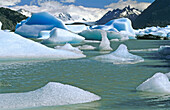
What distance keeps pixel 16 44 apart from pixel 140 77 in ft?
24.7

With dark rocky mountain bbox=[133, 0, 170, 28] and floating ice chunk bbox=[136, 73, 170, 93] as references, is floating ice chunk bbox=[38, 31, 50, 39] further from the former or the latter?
dark rocky mountain bbox=[133, 0, 170, 28]

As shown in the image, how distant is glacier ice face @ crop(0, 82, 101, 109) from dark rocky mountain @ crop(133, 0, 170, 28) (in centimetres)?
12895

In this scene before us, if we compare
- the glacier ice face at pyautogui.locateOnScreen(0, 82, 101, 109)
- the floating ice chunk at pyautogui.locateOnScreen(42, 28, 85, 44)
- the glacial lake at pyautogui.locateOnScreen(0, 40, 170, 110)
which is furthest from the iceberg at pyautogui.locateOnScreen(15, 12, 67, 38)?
the glacier ice face at pyautogui.locateOnScreen(0, 82, 101, 109)

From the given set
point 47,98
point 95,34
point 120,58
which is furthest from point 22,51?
point 95,34

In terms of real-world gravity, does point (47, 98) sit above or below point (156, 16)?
below

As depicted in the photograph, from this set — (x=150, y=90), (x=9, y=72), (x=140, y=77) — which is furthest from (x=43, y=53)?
(x=150, y=90)

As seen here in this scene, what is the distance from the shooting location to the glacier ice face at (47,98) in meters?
5.65

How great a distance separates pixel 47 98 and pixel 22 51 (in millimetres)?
9134

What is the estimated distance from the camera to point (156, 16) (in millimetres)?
142875

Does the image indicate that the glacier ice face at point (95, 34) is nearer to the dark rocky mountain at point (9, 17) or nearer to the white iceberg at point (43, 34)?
the white iceberg at point (43, 34)

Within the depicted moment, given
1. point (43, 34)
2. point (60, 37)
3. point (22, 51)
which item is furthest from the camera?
point (43, 34)

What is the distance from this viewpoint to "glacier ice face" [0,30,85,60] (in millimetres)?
14289

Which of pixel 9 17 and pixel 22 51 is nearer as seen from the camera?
pixel 22 51

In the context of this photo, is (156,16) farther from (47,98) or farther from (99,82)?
(47,98)
